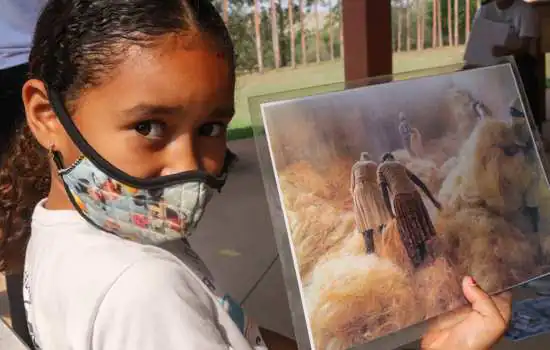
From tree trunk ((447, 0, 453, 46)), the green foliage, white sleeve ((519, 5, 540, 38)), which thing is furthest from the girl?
white sleeve ((519, 5, 540, 38))

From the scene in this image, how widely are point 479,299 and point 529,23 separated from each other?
2583mm

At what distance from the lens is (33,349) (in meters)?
1.01

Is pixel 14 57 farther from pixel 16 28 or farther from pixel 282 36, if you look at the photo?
pixel 282 36

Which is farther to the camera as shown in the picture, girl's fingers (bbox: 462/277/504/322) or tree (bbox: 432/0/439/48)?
tree (bbox: 432/0/439/48)

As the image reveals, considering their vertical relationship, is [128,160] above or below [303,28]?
above

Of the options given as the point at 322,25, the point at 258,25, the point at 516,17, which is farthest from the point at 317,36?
the point at 516,17

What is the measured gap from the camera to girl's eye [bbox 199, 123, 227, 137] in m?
0.85

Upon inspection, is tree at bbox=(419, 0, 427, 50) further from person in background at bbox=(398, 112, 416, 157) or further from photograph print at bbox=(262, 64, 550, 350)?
person in background at bbox=(398, 112, 416, 157)

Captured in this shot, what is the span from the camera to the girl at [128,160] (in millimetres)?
777

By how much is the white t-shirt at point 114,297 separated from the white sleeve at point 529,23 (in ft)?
9.41

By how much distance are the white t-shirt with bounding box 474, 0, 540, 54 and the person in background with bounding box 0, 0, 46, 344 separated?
2437mm

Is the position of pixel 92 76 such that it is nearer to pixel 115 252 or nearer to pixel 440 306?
pixel 115 252

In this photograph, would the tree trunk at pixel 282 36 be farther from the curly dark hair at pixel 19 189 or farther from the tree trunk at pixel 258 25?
the curly dark hair at pixel 19 189

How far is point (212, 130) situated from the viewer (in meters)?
0.87
